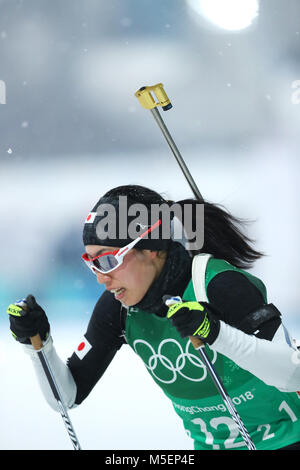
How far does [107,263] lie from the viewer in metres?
1.84

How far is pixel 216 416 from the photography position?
1.99 m

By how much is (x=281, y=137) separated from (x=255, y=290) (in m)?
2.35

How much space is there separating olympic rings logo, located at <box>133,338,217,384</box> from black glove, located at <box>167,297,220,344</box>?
0.92 feet

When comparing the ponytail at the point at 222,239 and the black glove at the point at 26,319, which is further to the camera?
the ponytail at the point at 222,239

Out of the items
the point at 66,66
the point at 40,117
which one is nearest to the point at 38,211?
the point at 40,117

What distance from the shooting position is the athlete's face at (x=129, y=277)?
1856 millimetres

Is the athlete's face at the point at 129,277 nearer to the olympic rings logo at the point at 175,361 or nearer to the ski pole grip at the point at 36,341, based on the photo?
the olympic rings logo at the point at 175,361

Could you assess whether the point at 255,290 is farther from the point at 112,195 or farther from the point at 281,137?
the point at 281,137

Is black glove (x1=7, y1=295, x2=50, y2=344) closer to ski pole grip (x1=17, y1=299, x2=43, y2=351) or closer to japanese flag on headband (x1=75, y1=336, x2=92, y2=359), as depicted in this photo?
ski pole grip (x1=17, y1=299, x2=43, y2=351)

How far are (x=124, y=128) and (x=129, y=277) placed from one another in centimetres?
255

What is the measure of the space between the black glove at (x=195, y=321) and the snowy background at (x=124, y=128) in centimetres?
204

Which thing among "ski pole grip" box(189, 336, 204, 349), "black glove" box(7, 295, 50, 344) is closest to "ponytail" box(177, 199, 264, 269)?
"ski pole grip" box(189, 336, 204, 349)

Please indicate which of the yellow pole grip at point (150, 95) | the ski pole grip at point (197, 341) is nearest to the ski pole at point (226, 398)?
the ski pole grip at point (197, 341)

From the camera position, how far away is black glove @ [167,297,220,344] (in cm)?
159
